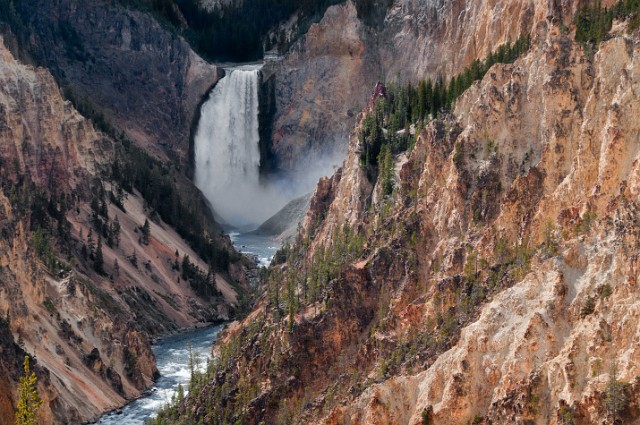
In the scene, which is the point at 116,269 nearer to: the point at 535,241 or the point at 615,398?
the point at 535,241

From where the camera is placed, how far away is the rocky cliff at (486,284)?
55656 mm

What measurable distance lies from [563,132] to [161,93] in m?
119

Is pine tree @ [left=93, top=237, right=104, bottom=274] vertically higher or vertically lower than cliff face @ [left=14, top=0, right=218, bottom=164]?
lower

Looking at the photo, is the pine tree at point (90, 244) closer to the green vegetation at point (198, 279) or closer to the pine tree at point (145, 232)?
the pine tree at point (145, 232)

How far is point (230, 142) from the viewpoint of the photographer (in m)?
181

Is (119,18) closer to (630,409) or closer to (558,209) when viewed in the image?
(558,209)

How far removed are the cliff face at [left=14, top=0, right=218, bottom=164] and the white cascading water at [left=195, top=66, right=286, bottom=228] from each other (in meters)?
2.52

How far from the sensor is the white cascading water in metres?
179

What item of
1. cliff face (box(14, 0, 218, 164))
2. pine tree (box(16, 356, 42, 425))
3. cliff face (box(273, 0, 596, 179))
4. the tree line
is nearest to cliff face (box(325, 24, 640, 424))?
the tree line

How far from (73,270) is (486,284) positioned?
5246 centimetres

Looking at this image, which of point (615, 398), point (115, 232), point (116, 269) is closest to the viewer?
point (615, 398)

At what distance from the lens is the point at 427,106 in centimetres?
9688

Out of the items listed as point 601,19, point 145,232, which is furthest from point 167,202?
point 601,19

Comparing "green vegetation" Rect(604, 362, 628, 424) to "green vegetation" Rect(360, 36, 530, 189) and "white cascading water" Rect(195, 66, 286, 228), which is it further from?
"white cascading water" Rect(195, 66, 286, 228)
